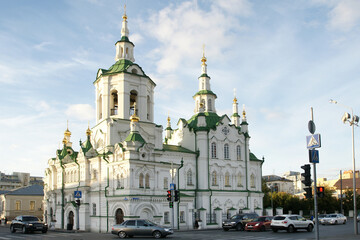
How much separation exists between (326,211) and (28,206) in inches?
2060

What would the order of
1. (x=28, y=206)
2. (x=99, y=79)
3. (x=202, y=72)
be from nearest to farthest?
(x=99, y=79) → (x=202, y=72) → (x=28, y=206)

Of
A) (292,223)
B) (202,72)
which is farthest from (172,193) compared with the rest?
(202,72)

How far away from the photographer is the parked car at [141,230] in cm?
2778

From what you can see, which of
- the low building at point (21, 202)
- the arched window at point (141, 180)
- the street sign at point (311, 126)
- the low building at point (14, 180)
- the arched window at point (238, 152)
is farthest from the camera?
the low building at point (14, 180)

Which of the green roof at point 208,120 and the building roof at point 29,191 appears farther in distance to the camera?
the building roof at point 29,191

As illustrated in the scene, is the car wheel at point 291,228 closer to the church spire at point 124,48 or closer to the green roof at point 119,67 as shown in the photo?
the green roof at point 119,67

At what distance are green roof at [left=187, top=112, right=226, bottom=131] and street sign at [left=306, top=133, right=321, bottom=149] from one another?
90.0ft

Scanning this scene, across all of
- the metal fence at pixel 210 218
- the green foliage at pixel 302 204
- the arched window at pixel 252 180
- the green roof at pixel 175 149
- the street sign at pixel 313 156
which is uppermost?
the green roof at pixel 175 149

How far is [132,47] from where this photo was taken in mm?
47594

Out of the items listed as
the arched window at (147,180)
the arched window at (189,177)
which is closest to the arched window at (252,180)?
the arched window at (189,177)

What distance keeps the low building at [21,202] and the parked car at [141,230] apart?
47.8m

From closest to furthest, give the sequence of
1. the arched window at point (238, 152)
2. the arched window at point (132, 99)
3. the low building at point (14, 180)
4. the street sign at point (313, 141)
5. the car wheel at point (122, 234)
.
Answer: the street sign at point (313, 141), the car wheel at point (122, 234), the arched window at point (132, 99), the arched window at point (238, 152), the low building at point (14, 180)

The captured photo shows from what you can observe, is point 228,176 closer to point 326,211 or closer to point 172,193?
point 172,193

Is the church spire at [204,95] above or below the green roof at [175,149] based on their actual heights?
above
